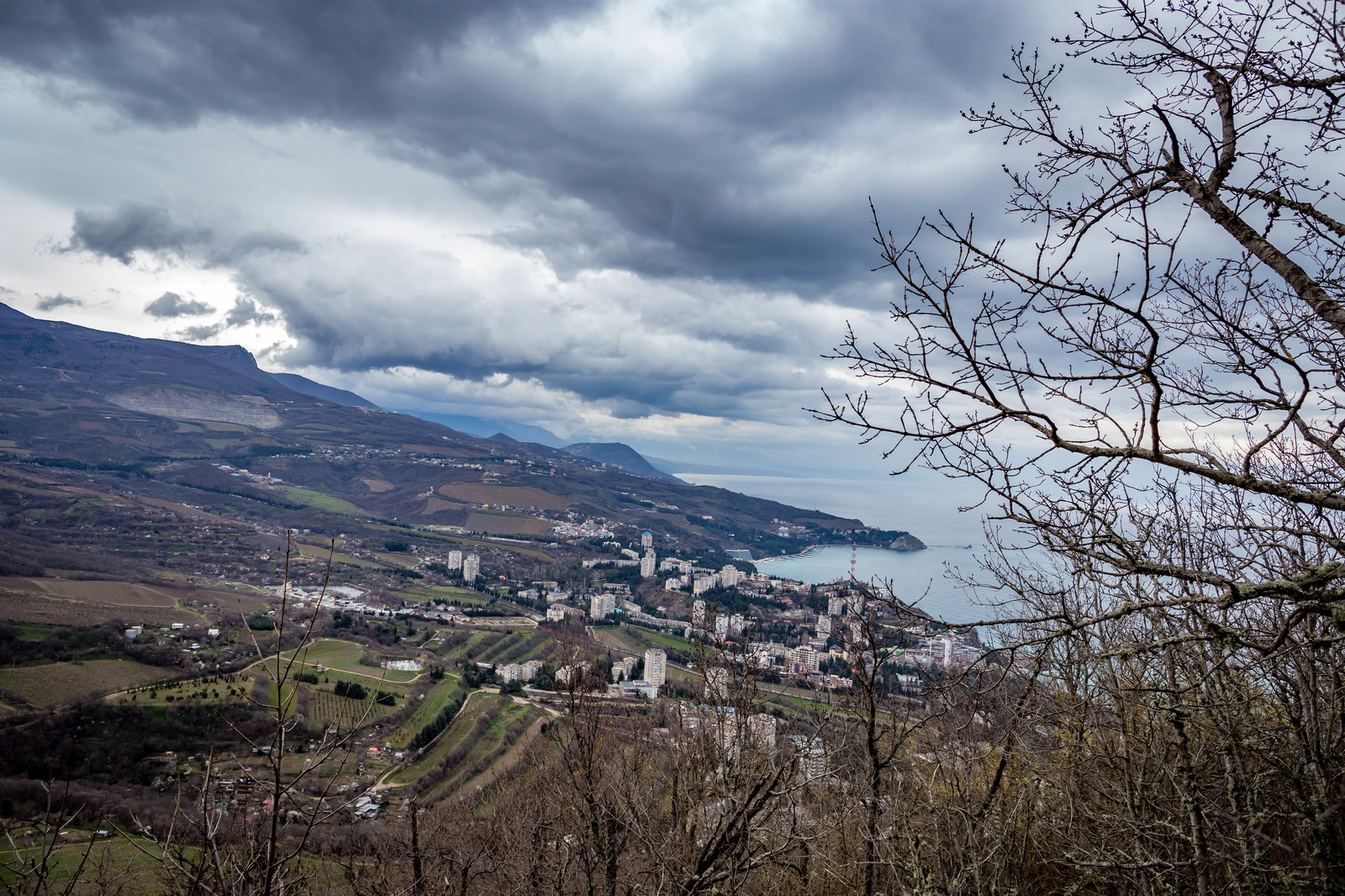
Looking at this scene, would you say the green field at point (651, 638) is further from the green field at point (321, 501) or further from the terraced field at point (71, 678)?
the green field at point (321, 501)

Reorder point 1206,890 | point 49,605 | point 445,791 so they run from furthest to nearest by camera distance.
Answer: point 49,605 → point 445,791 → point 1206,890

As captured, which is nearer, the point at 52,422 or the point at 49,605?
the point at 49,605

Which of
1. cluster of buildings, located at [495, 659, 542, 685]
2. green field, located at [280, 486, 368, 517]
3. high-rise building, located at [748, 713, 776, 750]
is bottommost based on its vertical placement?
cluster of buildings, located at [495, 659, 542, 685]

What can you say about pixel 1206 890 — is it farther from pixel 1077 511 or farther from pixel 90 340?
pixel 90 340

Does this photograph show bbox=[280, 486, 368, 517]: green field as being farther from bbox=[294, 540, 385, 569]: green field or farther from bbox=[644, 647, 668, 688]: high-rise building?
bbox=[644, 647, 668, 688]: high-rise building

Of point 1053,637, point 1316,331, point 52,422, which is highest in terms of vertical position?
point 1316,331

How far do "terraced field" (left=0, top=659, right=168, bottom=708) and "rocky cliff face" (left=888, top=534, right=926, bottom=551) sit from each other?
62683 millimetres

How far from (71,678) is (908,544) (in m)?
67.1

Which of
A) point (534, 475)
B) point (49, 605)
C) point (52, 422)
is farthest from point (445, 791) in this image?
point (52, 422)

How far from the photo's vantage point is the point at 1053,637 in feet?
9.10

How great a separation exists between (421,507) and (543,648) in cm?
6951

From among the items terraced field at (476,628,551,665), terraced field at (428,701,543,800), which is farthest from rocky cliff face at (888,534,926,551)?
terraced field at (428,701,543,800)

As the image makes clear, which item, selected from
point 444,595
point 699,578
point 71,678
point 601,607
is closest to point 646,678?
point 601,607

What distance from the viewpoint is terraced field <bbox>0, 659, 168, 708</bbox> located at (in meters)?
29.6
